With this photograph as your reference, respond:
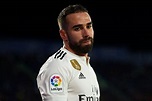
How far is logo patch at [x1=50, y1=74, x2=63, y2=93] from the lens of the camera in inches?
72.9

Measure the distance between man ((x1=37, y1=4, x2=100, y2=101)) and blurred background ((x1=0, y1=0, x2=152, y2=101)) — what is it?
21.5ft

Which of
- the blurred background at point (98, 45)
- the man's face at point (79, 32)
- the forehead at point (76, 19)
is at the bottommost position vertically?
the blurred background at point (98, 45)

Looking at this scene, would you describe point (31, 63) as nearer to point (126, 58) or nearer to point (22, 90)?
point (22, 90)

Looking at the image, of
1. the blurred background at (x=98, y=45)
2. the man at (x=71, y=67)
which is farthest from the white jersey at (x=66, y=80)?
the blurred background at (x=98, y=45)

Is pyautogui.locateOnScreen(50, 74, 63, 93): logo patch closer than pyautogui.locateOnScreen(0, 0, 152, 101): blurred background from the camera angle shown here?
Yes

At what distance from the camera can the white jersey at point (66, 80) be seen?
1865mm

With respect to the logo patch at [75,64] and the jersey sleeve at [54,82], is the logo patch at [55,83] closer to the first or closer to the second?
the jersey sleeve at [54,82]

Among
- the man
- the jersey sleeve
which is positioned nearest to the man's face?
the man

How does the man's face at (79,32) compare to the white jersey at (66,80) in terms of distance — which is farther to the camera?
the man's face at (79,32)

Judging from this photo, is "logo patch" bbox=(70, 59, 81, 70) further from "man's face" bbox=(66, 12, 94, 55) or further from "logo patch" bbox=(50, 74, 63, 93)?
"logo patch" bbox=(50, 74, 63, 93)

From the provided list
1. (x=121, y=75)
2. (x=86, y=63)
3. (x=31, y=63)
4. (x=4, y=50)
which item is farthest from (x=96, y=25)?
(x=86, y=63)

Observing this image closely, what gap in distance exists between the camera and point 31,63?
9.50 metres

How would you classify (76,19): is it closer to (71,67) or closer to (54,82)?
(71,67)

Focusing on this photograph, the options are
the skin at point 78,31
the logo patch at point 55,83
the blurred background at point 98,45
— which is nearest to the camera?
the logo patch at point 55,83
